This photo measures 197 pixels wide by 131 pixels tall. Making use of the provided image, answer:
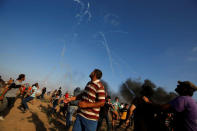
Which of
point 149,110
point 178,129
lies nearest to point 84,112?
point 149,110

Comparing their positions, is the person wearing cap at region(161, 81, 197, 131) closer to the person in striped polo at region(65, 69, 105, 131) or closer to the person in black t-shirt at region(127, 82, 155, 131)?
the person in black t-shirt at region(127, 82, 155, 131)

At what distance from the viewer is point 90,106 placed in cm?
248

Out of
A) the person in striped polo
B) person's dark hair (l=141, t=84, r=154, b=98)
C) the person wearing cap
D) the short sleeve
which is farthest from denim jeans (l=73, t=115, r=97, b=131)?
the short sleeve

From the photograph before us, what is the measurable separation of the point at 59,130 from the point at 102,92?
503 centimetres

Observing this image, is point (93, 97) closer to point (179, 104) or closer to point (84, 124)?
point (84, 124)

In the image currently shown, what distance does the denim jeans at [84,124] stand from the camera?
2564 mm

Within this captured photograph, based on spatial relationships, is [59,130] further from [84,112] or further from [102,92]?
[102,92]

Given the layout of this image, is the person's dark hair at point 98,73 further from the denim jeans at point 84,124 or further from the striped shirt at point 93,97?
the denim jeans at point 84,124

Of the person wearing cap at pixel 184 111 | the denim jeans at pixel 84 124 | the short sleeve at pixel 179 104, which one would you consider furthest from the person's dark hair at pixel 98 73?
the short sleeve at pixel 179 104

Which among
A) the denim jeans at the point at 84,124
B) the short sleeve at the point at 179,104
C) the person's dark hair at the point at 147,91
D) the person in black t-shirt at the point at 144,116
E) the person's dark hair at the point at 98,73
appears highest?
the person's dark hair at the point at 98,73

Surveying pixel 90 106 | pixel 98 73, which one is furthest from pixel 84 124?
pixel 98 73

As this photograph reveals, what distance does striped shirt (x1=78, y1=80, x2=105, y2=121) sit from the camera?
2572 mm

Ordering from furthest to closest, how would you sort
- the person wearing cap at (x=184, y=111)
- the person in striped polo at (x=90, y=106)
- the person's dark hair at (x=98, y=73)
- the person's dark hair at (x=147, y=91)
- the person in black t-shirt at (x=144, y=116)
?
the person's dark hair at (x=98, y=73)
the person's dark hair at (x=147, y=91)
the person in striped polo at (x=90, y=106)
the person in black t-shirt at (x=144, y=116)
the person wearing cap at (x=184, y=111)

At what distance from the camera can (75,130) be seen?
267cm
